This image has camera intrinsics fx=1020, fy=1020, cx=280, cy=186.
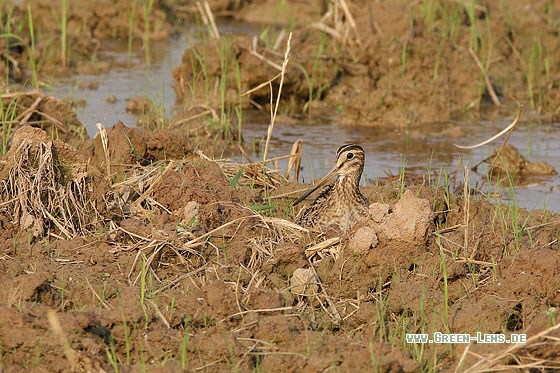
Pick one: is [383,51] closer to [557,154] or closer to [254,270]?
[557,154]

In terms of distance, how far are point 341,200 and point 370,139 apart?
12.7ft

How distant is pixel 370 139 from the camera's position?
10367 mm

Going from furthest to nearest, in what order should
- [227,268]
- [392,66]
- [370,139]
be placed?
[392,66] → [370,139] → [227,268]

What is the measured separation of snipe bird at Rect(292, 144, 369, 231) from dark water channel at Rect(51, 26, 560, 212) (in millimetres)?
1459

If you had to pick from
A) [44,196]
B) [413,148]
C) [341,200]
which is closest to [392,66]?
[413,148]

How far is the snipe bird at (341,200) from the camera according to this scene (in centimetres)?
652

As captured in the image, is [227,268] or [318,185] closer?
[227,268]

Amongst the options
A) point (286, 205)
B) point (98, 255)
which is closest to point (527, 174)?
point (286, 205)

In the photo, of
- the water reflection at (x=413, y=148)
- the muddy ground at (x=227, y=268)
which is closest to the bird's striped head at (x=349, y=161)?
the muddy ground at (x=227, y=268)

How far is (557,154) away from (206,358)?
6110 millimetres

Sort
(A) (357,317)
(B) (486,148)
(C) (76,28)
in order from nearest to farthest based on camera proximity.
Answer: (A) (357,317), (B) (486,148), (C) (76,28)

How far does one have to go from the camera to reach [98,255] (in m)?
5.80

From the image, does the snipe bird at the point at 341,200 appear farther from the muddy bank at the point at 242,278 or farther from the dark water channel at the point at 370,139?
the dark water channel at the point at 370,139

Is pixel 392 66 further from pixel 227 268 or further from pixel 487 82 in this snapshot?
pixel 227 268
